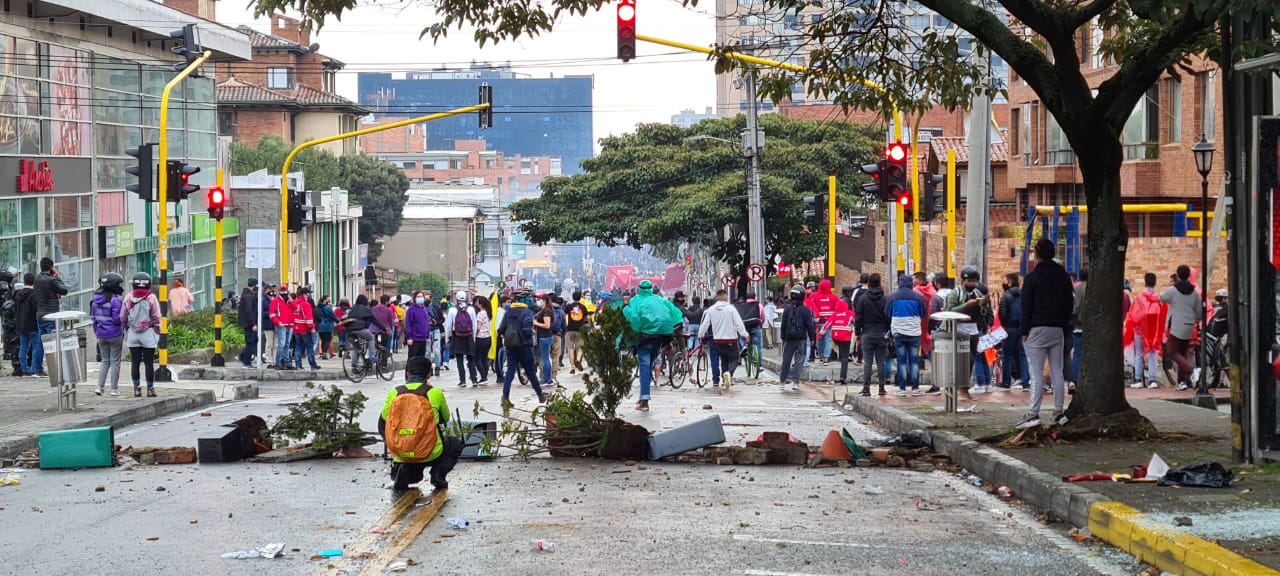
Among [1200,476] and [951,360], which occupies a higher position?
[951,360]

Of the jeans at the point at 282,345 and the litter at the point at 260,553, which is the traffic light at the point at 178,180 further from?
the litter at the point at 260,553

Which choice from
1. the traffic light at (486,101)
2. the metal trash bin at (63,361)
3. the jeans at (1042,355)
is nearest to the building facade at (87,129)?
the traffic light at (486,101)

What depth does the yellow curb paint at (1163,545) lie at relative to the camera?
314 inches

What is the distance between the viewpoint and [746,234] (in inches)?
2320

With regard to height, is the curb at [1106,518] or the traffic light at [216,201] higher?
the traffic light at [216,201]

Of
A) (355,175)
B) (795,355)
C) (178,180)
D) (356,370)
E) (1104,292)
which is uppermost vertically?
(355,175)

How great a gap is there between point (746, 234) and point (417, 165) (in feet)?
384

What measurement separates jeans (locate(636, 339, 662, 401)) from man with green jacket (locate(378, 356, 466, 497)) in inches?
328

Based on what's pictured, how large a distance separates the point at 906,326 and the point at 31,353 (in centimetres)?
1444

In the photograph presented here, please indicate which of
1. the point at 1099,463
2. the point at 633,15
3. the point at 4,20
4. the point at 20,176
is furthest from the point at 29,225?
the point at 1099,463

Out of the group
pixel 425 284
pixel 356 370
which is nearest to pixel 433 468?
pixel 356 370

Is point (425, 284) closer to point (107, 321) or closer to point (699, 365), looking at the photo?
point (699, 365)

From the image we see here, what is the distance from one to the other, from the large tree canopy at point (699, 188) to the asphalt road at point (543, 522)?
42110 millimetres

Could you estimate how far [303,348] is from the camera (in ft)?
103
